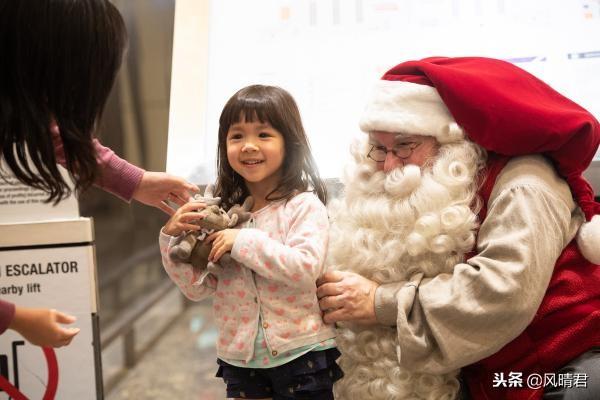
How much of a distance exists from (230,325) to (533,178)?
2.72ft

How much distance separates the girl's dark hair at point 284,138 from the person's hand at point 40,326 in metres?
0.58

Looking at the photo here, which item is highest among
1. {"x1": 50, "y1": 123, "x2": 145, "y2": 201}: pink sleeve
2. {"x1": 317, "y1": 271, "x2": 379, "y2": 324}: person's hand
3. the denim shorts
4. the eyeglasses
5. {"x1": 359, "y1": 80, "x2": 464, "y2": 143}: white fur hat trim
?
{"x1": 359, "y1": 80, "x2": 464, "y2": 143}: white fur hat trim

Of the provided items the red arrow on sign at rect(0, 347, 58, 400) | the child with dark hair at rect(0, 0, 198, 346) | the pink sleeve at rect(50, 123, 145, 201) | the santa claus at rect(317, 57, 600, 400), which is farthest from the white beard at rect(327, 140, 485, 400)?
the red arrow on sign at rect(0, 347, 58, 400)

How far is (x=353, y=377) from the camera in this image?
155 centimetres

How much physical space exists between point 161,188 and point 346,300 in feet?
2.06

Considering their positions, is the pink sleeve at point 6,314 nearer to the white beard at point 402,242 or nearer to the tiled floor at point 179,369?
the white beard at point 402,242

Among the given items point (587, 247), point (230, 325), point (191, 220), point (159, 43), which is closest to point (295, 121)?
point (191, 220)

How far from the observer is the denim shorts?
1407 mm

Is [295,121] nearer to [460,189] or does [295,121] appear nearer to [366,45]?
[460,189]

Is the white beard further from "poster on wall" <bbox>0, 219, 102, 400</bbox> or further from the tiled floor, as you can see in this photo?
the tiled floor

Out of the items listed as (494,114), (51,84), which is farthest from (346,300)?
(51,84)

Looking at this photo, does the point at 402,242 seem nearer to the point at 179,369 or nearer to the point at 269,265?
the point at 269,265

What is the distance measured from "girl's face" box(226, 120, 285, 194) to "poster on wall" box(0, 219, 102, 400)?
0.55 m

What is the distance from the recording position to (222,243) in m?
1.38
